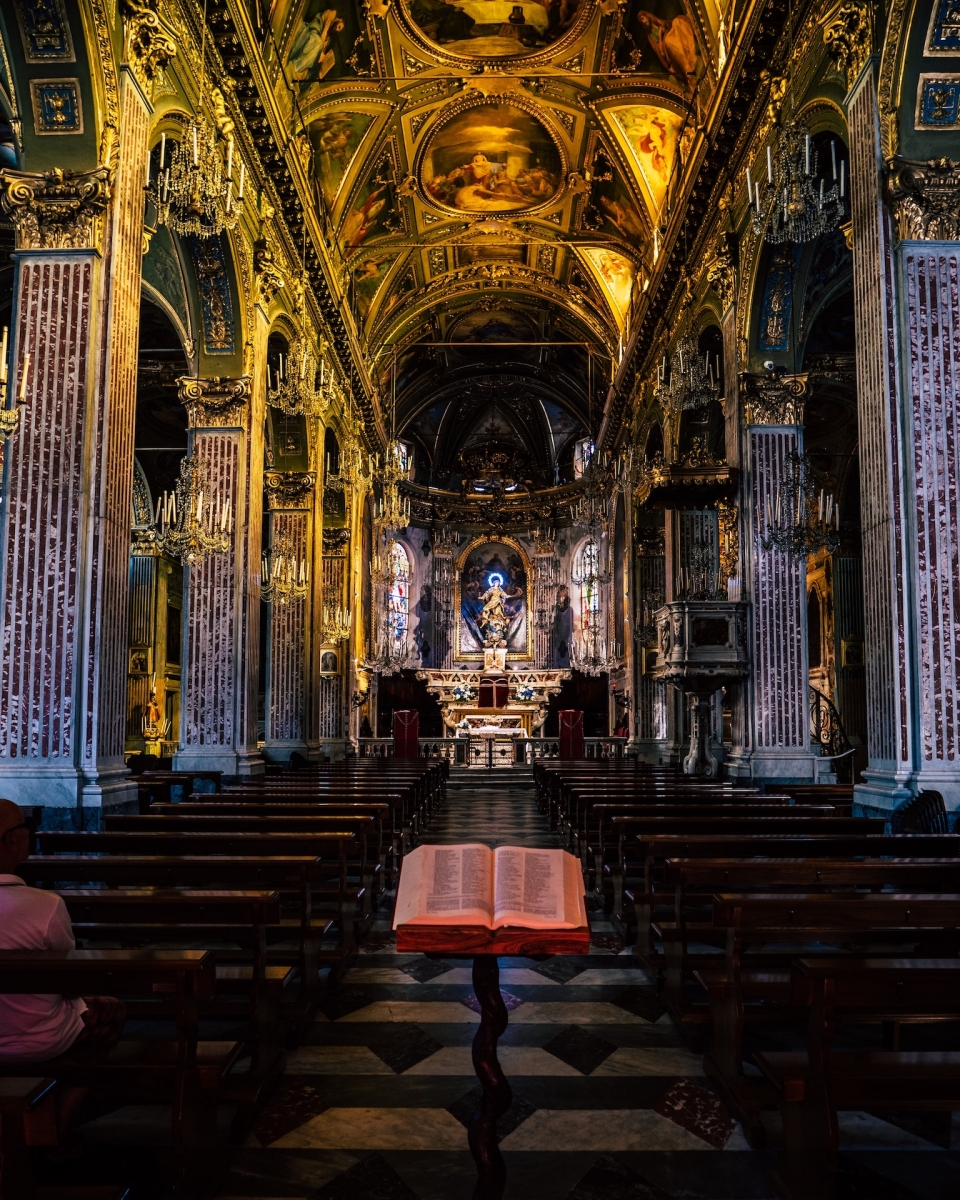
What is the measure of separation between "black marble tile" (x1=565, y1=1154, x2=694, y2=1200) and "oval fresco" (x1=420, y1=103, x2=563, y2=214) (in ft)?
56.6

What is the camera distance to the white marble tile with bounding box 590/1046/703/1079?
3.93m

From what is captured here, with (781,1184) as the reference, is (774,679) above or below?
above

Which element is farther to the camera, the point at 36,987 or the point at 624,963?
the point at 624,963

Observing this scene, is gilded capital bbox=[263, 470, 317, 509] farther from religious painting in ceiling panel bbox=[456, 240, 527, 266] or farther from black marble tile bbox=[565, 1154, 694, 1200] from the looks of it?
black marble tile bbox=[565, 1154, 694, 1200]

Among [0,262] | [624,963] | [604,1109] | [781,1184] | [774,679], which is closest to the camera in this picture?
[781,1184]

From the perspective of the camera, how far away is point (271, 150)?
12.5m

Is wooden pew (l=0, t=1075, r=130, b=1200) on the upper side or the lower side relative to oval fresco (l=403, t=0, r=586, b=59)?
lower

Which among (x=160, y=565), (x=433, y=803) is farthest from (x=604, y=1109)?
(x=160, y=565)

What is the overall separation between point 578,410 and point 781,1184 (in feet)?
94.2

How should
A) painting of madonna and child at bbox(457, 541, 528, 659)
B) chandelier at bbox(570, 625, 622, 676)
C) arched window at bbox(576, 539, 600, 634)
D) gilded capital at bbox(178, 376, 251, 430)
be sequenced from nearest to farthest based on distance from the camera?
gilded capital at bbox(178, 376, 251, 430), chandelier at bbox(570, 625, 622, 676), arched window at bbox(576, 539, 600, 634), painting of madonna and child at bbox(457, 541, 528, 659)

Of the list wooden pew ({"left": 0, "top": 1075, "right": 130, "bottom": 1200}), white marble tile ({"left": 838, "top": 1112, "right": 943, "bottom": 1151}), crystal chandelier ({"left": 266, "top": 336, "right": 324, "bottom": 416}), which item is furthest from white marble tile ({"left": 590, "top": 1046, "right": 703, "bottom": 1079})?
crystal chandelier ({"left": 266, "top": 336, "right": 324, "bottom": 416})

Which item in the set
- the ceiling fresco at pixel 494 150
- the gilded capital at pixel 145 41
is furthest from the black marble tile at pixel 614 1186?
the ceiling fresco at pixel 494 150

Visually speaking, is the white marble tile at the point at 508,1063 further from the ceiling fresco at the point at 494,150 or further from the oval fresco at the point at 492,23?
the oval fresco at the point at 492,23

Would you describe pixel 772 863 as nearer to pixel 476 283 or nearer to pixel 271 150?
pixel 271 150
